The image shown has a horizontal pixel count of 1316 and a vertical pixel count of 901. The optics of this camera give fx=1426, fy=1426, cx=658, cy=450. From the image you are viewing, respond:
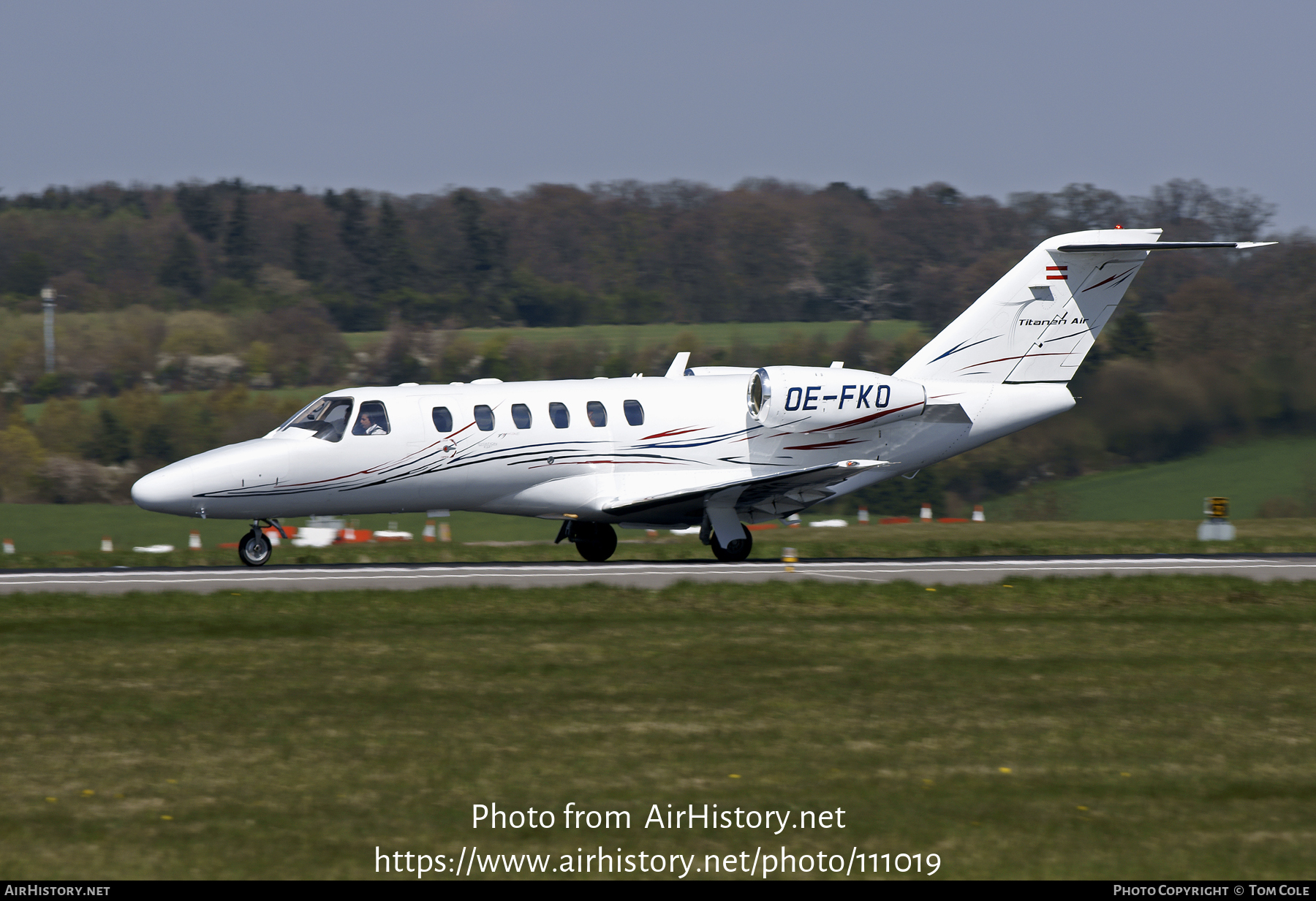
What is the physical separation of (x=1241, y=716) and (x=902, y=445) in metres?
12.3

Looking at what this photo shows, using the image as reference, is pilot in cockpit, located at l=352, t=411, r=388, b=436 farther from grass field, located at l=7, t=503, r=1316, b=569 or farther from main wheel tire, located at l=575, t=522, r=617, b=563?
main wheel tire, located at l=575, t=522, r=617, b=563

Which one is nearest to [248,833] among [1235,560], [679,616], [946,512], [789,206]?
[679,616]

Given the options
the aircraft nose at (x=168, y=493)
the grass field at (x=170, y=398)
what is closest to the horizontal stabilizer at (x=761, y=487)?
the aircraft nose at (x=168, y=493)

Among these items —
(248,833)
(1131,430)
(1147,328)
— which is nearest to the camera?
(248,833)

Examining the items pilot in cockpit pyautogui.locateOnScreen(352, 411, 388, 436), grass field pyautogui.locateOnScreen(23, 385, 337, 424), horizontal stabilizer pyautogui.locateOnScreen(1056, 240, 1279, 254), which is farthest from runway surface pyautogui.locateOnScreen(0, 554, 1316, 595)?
grass field pyautogui.locateOnScreen(23, 385, 337, 424)

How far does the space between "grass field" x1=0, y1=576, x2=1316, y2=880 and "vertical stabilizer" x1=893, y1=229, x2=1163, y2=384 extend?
734 cm

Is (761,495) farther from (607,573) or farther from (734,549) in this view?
(607,573)

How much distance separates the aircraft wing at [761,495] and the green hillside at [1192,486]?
27.5 metres

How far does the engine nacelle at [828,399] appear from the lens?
74.2ft

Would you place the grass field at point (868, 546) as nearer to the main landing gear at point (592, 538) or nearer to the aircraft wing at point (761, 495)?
the main landing gear at point (592, 538)

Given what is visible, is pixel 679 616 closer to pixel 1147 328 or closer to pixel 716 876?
pixel 716 876

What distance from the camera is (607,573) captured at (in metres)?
20.3

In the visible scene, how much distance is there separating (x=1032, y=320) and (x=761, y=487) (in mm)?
5843

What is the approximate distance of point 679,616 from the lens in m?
16.5
